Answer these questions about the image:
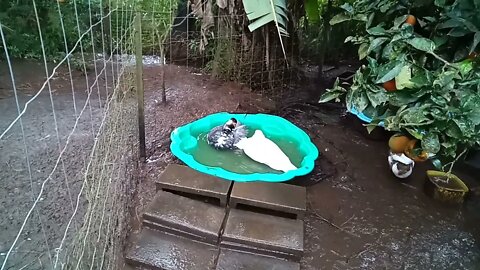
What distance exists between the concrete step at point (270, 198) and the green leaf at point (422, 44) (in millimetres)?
1046

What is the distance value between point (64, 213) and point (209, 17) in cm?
209

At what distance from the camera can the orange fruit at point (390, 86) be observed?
1026mm

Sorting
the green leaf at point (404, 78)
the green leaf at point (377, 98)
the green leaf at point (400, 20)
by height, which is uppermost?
the green leaf at point (400, 20)

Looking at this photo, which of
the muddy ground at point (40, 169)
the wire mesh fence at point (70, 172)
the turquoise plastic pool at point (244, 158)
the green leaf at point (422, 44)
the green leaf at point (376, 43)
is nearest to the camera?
the green leaf at point (422, 44)

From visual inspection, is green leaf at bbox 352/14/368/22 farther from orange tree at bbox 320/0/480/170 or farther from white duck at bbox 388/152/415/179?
white duck at bbox 388/152/415/179

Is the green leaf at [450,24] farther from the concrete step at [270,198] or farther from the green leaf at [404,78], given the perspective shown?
the concrete step at [270,198]

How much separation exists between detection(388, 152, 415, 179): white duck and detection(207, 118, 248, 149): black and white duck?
943 millimetres

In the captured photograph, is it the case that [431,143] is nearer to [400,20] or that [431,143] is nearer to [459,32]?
[459,32]

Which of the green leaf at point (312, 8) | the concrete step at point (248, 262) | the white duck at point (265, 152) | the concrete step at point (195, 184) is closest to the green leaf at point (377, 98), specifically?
the concrete step at point (248, 262)

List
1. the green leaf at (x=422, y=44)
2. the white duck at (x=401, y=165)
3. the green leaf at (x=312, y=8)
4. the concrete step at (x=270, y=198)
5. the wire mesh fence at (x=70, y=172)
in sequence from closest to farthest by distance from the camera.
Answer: the green leaf at (x=422, y=44) → the wire mesh fence at (x=70, y=172) → the concrete step at (x=270, y=198) → the white duck at (x=401, y=165) → the green leaf at (x=312, y=8)

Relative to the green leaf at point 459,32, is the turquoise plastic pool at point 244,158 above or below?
below

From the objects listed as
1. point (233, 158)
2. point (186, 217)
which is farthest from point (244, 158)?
point (186, 217)

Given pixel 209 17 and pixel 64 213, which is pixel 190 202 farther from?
pixel 209 17

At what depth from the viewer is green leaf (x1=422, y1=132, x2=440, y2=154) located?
0.90 metres
